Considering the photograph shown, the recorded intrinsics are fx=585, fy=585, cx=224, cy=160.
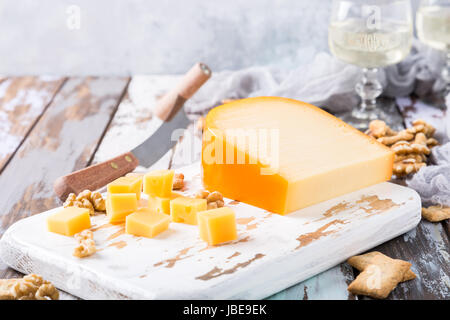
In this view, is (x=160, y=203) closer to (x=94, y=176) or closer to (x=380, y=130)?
(x=94, y=176)

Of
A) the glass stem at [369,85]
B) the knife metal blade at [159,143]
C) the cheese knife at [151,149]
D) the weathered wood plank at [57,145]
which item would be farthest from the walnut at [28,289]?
the glass stem at [369,85]

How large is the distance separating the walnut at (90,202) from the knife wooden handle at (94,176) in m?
0.11

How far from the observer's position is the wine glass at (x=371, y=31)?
1857mm

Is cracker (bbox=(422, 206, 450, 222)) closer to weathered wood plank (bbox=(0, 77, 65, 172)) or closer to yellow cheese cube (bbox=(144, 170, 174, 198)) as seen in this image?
yellow cheese cube (bbox=(144, 170, 174, 198))

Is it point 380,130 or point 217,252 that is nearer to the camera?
point 217,252

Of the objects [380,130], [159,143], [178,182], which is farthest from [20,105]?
[380,130]

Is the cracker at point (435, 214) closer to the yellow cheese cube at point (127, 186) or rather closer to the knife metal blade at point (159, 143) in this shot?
the yellow cheese cube at point (127, 186)

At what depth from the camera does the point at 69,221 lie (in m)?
1.14

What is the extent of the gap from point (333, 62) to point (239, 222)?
43.5 inches

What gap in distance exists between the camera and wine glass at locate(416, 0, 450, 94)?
84.0 inches

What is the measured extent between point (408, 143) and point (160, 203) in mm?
797

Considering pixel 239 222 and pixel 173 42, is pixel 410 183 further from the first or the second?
pixel 173 42
